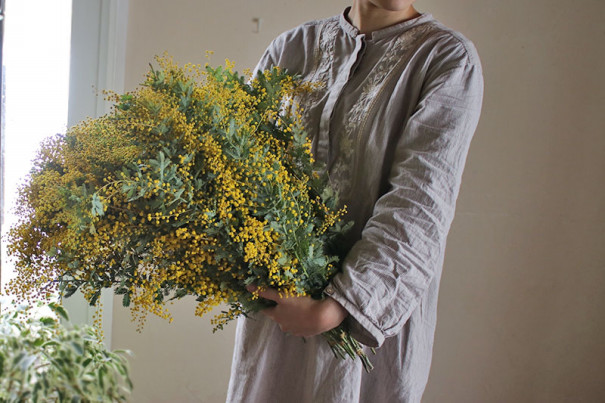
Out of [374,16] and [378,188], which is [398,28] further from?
[378,188]

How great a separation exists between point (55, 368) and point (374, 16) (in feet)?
2.74

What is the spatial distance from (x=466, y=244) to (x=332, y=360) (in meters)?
0.97

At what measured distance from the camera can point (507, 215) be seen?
1.76m

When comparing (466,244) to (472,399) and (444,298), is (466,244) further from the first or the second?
(472,399)

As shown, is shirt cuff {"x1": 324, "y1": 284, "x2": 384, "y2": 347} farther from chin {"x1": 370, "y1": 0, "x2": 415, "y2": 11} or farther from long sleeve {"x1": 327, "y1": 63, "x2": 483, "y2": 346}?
chin {"x1": 370, "y1": 0, "x2": 415, "y2": 11}

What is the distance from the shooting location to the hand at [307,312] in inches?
33.2

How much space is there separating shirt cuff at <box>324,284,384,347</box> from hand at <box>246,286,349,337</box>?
0.01 meters

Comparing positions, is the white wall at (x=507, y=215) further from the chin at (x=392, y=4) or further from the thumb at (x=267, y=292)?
the thumb at (x=267, y=292)

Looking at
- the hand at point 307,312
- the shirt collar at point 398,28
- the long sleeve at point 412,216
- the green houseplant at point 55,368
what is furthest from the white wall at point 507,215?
the green houseplant at point 55,368

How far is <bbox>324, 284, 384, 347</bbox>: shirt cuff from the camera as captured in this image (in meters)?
0.85

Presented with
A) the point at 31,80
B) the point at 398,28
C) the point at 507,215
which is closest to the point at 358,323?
the point at 398,28

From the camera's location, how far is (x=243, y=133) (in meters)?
0.80

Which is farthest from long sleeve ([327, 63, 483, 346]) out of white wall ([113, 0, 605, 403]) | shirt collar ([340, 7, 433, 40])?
white wall ([113, 0, 605, 403])

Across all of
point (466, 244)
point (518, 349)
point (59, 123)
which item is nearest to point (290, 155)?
point (59, 123)
